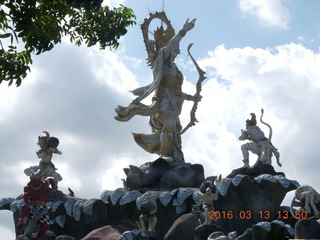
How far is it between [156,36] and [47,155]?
436 centimetres

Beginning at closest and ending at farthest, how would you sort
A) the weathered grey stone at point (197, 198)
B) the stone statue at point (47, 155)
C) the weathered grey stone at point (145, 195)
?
the weathered grey stone at point (197, 198)
the weathered grey stone at point (145, 195)
the stone statue at point (47, 155)

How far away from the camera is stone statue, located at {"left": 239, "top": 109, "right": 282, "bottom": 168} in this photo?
589 inches

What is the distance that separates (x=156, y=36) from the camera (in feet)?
59.6

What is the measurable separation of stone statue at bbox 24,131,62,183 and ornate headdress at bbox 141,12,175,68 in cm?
351

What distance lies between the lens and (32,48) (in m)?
8.78

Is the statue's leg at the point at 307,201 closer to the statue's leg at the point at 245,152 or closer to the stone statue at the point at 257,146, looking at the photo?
the stone statue at the point at 257,146

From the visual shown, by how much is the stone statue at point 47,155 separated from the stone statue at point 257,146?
14.3ft

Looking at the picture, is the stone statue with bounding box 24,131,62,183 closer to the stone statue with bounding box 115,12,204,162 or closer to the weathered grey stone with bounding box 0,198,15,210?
the weathered grey stone with bounding box 0,198,15,210

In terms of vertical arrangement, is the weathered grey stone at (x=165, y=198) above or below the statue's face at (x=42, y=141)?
below

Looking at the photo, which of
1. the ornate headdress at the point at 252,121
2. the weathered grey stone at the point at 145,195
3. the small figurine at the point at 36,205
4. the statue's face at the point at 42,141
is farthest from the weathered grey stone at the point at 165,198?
the statue's face at the point at 42,141

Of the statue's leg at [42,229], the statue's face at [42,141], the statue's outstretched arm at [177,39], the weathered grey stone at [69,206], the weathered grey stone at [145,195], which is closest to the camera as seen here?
the statue's leg at [42,229]

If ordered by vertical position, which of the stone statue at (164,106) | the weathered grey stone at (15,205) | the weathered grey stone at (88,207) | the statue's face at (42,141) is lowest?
the weathered grey stone at (88,207)

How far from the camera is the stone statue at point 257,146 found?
49.1 feet

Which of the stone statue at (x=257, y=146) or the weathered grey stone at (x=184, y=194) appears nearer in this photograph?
the weathered grey stone at (x=184, y=194)
